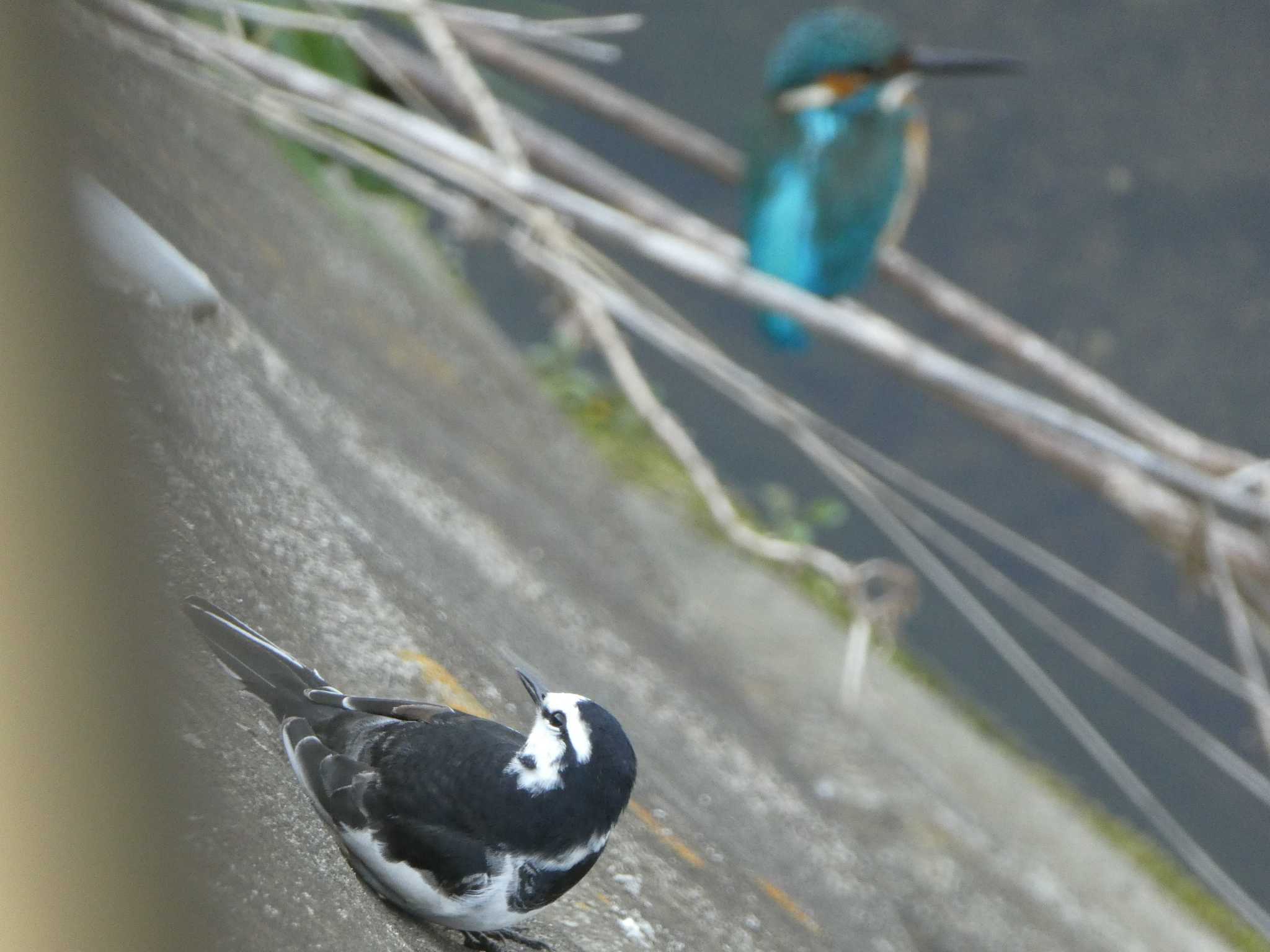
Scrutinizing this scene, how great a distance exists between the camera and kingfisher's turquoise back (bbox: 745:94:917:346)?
2.66 metres

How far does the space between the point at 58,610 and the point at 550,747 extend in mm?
471

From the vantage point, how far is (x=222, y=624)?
25.2 inches

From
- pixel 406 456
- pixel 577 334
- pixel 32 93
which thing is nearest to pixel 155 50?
pixel 406 456

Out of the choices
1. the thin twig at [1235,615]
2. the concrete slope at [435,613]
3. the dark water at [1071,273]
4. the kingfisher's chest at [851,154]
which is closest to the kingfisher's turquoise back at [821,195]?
the kingfisher's chest at [851,154]

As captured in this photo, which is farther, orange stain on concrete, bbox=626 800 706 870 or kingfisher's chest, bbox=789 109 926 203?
kingfisher's chest, bbox=789 109 926 203

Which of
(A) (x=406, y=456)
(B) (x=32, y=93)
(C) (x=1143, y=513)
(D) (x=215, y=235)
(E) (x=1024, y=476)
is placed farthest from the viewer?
(E) (x=1024, y=476)

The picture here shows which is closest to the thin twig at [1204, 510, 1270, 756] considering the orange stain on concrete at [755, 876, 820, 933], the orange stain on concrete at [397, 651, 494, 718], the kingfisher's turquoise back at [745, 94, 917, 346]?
the orange stain on concrete at [755, 876, 820, 933]

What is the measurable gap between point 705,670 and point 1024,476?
1882mm

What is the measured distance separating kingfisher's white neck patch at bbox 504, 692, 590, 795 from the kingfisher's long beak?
72.0 inches

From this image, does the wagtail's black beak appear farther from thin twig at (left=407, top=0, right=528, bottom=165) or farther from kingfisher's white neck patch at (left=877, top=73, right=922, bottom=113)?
kingfisher's white neck patch at (left=877, top=73, right=922, bottom=113)

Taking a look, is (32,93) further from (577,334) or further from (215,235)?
(577,334)

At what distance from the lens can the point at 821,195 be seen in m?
2.67

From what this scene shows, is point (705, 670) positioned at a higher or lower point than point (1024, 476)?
higher

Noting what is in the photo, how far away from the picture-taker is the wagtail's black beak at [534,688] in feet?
2.51
